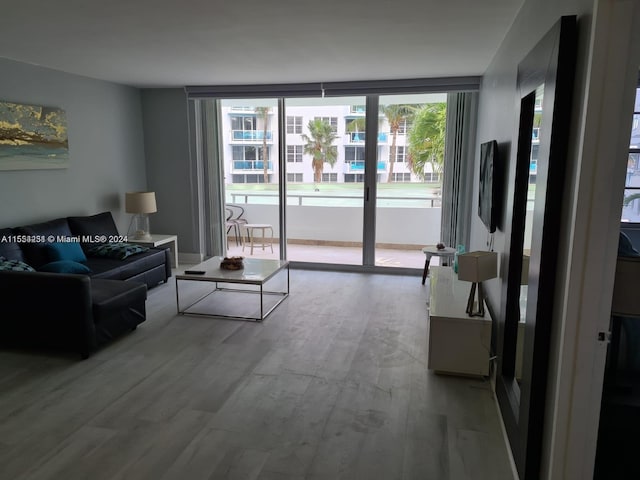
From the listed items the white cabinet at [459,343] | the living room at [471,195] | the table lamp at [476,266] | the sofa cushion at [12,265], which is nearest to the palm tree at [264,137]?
the living room at [471,195]

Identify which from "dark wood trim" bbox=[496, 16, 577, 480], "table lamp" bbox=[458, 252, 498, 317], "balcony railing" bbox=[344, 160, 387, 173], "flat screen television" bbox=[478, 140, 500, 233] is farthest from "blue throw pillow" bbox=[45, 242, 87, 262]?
"dark wood trim" bbox=[496, 16, 577, 480]

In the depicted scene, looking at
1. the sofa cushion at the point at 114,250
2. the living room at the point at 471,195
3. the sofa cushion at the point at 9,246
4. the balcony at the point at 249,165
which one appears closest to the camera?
the living room at the point at 471,195

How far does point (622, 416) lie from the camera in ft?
7.44

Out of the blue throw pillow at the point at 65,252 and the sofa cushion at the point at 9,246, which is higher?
the sofa cushion at the point at 9,246

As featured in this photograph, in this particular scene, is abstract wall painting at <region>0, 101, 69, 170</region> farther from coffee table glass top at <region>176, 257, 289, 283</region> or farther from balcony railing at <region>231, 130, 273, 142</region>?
balcony railing at <region>231, 130, 273, 142</region>

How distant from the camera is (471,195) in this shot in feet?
18.3

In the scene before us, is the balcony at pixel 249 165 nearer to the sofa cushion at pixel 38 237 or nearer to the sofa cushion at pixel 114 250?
the sofa cushion at pixel 114 250

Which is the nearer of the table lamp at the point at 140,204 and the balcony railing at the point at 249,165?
the table lamp at the point at 140,204

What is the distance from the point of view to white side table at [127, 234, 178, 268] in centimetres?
585

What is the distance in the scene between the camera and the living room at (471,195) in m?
1.54

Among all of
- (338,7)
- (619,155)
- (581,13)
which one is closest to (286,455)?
(619,155)

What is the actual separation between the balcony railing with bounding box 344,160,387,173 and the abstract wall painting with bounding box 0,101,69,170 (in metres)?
3.40

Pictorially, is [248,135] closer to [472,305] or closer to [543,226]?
[472,305]

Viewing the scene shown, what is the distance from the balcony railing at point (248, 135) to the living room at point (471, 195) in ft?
2.29
